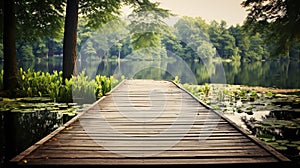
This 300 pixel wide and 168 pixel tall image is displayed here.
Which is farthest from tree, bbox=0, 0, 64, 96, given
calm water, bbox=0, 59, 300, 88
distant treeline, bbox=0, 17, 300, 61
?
distant treeline, bbox=0, 17, 300, 61

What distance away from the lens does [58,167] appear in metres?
3.07

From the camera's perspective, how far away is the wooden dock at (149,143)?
10.4 feet

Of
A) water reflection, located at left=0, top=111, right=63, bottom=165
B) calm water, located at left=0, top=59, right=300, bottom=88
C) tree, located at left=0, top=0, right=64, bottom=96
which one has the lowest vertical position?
water reflection, located at left=0, top=111, right=63, bottom=165

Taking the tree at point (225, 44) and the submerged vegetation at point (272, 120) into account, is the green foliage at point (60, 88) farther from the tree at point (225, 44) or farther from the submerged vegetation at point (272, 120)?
the tree at point (225, 44)

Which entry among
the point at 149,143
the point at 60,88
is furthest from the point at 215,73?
the point at 149,143

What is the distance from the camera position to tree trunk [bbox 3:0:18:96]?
372 inches

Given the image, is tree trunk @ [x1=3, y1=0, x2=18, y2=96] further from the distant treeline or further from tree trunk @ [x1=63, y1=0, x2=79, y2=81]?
the distant treeline

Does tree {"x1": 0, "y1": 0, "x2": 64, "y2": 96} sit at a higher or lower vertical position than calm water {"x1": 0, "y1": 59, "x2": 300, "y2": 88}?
higher

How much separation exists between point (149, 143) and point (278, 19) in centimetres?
1330

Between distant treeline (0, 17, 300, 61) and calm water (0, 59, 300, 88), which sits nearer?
calm water (0, 59, 300, 88)

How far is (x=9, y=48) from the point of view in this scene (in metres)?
9.68

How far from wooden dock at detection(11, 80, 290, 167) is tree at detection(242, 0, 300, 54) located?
9.47 meters

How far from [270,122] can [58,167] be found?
4973mm

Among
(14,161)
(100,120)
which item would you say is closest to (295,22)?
(100,120)
